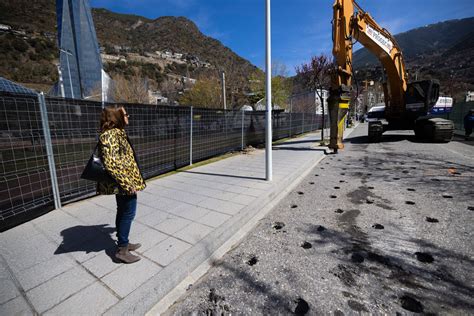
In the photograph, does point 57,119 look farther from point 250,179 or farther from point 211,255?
point 250,179

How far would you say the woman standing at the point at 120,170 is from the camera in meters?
2.07

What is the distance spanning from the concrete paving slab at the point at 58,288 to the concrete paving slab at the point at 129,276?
184 mm

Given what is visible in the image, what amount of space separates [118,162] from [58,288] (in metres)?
1.16

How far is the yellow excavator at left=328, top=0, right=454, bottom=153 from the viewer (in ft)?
28.3

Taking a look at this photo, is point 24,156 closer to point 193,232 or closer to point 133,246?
point 133,246

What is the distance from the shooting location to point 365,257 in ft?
7.79

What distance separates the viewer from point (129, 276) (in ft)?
6.66

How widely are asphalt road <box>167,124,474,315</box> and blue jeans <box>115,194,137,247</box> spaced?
33.4 inches

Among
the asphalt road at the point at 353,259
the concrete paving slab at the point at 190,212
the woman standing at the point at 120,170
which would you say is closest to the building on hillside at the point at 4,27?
the concrete paving slab at the point at 190,212

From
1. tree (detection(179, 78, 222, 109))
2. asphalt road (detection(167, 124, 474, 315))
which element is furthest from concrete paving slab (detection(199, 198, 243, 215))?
tree (detection(179, 78, 222, 109))

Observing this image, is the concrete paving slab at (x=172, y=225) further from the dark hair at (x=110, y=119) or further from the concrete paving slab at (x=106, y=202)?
the dark hair at (x=110, y=119)

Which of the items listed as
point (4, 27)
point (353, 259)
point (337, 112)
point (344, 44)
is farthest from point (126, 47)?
point (353, 259)

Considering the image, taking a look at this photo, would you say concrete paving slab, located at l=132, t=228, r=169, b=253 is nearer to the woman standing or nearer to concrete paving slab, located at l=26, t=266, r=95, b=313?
the woman standing

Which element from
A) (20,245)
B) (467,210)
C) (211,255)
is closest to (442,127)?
(467,210)
